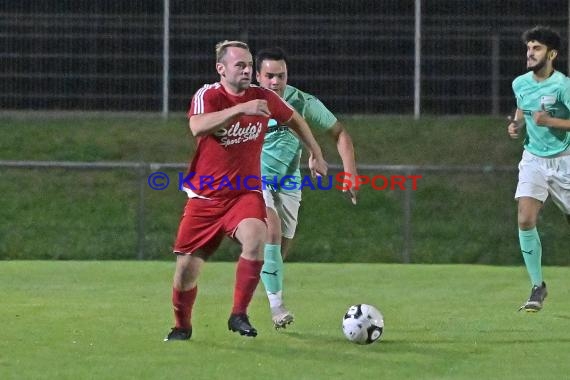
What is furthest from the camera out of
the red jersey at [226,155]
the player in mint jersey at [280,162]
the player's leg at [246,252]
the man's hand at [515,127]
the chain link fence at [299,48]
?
the chain link fence at [299,48]

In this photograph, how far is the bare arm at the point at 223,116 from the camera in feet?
25.8

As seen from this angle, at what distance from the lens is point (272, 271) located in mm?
9484

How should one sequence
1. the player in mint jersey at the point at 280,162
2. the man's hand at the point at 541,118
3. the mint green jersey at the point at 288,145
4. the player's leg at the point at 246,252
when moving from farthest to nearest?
the man's hand at the point at 541,118 → the mint green jersey at the point at 288,145 → the player in mint jersey at the point at 280,162 → the player's leg at the point at 246,252

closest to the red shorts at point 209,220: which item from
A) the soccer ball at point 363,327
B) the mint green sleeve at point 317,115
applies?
the soccer ball at point 363,327

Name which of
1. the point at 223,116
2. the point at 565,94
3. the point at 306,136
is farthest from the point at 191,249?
the point at 565,94

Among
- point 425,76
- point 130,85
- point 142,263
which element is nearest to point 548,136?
point 142,263

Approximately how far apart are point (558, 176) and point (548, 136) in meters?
0.31

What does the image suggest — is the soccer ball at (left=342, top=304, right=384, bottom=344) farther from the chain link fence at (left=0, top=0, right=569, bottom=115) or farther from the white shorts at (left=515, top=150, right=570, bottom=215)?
the chain link fence at (left=0, top=0, right=569, bottom=115)

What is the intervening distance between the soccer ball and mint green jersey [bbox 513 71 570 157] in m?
2.78

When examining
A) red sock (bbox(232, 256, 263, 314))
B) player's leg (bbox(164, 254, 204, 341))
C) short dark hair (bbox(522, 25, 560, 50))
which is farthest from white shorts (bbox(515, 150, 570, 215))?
player's leg (bbox(164, 254, 204, 341))

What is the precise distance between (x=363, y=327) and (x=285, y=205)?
5.63 feet

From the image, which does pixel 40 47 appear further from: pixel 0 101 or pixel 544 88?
pixel 544 88

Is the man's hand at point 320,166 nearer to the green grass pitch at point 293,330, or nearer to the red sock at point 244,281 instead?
the red sock at point 244,281

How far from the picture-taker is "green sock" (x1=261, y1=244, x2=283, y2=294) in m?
9.46
